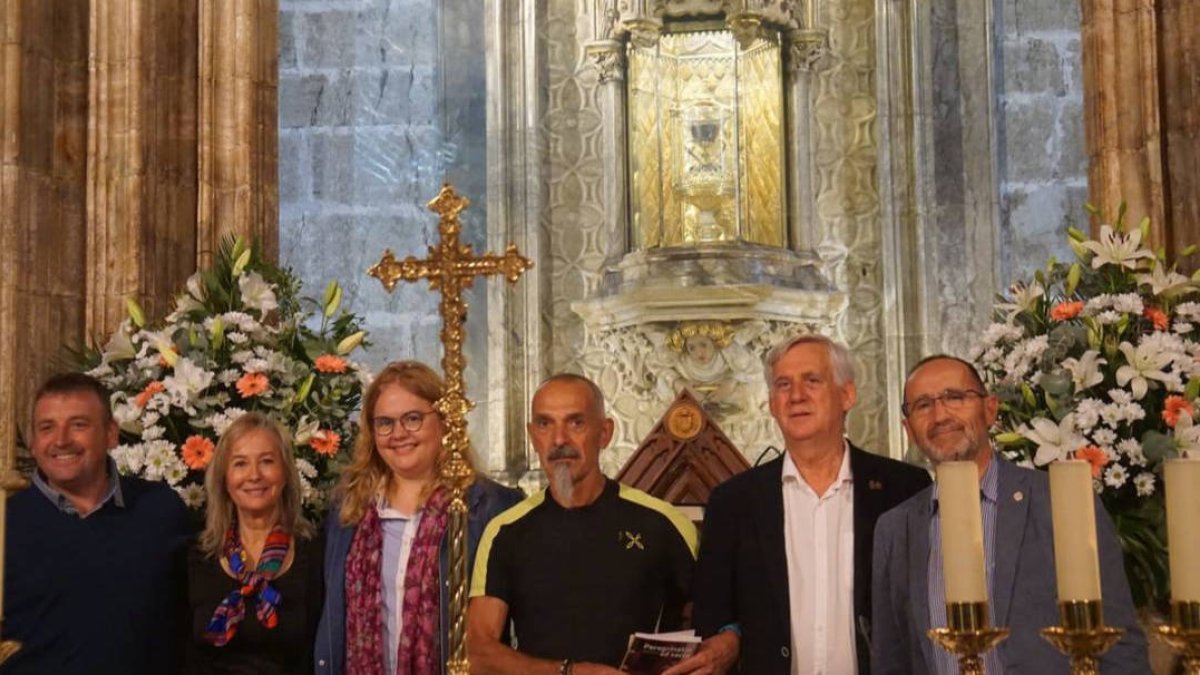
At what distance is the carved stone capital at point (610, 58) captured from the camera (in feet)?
28.5

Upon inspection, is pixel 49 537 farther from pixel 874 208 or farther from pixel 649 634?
pixel 874 208

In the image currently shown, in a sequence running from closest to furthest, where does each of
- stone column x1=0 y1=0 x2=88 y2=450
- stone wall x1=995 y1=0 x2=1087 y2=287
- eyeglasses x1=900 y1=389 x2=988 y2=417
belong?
eyeglasses x1=900 y1=389 x2=988 y2=417 → stone column x1=0 y1=0 x2=88 y2=450 → stone wall x1=995 y1=0 x2=1087 y2=287

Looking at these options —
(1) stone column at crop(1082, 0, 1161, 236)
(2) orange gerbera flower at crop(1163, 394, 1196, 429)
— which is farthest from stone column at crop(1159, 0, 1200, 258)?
(2) orange gerbera flower at crop(1163, 394, 1196, 429)

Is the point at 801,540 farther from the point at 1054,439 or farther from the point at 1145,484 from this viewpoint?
the point at 1145,484

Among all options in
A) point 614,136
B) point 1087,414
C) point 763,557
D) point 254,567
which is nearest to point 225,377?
point 254,567

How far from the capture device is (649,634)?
381 cm

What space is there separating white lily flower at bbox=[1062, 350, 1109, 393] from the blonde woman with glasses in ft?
6.17

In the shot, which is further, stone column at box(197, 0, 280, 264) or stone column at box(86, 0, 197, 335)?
stone column at box(197, 0, 280, 264)

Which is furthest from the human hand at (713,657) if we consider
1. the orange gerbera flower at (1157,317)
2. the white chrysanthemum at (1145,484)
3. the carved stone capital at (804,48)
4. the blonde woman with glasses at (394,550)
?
the carved stone capital at (804,48)

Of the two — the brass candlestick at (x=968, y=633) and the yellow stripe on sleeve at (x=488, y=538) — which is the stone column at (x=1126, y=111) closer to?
the yellow stripe on sleeve at (x=488, y=538)

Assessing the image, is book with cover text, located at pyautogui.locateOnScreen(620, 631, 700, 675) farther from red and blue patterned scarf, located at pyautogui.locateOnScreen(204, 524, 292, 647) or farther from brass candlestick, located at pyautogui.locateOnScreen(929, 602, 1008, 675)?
brass candlestick, located at pyautogui.locateOnScreen(929, 602, 1008, 675)

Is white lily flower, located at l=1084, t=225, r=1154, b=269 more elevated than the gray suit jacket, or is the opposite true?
white lily flower, located at l=1084, t=225, r=1154, b=269

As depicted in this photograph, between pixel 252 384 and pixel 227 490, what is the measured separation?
3.59ft

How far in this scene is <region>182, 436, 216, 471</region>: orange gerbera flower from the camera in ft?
16.8
